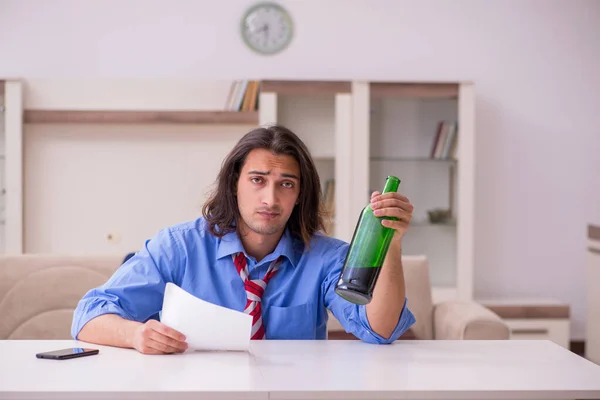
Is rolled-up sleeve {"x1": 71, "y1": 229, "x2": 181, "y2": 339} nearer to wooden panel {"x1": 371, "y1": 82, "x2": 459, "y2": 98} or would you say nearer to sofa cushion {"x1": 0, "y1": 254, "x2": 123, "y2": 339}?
sofa cushion {"x1": 0, "y1": 254, "x2": 123, "y2": 339}

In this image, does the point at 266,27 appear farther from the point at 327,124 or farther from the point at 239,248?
the point at 239,248

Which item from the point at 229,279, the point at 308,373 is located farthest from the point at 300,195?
the point at 308,373

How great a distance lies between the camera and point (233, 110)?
14.5 ft

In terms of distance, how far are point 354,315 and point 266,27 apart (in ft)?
10.7

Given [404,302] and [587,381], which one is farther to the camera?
[404,302]

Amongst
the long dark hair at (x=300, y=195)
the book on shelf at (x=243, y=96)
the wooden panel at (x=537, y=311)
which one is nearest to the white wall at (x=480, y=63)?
the book on shelf at (x=243, y=96)

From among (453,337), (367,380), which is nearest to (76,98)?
(453,337)

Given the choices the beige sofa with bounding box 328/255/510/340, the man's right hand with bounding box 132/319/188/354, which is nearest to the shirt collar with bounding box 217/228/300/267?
the man's right hand with bounding box 132/319/188/354

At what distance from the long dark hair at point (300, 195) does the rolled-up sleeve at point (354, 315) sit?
0.10 metres

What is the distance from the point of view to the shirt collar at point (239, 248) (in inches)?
75.9

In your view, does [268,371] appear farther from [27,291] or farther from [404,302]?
[27,291]

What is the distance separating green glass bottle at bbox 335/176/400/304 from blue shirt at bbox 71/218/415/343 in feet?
0.94

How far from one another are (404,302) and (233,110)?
286 cm

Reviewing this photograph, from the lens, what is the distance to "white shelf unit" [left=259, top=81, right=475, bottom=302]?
4.42 meters
